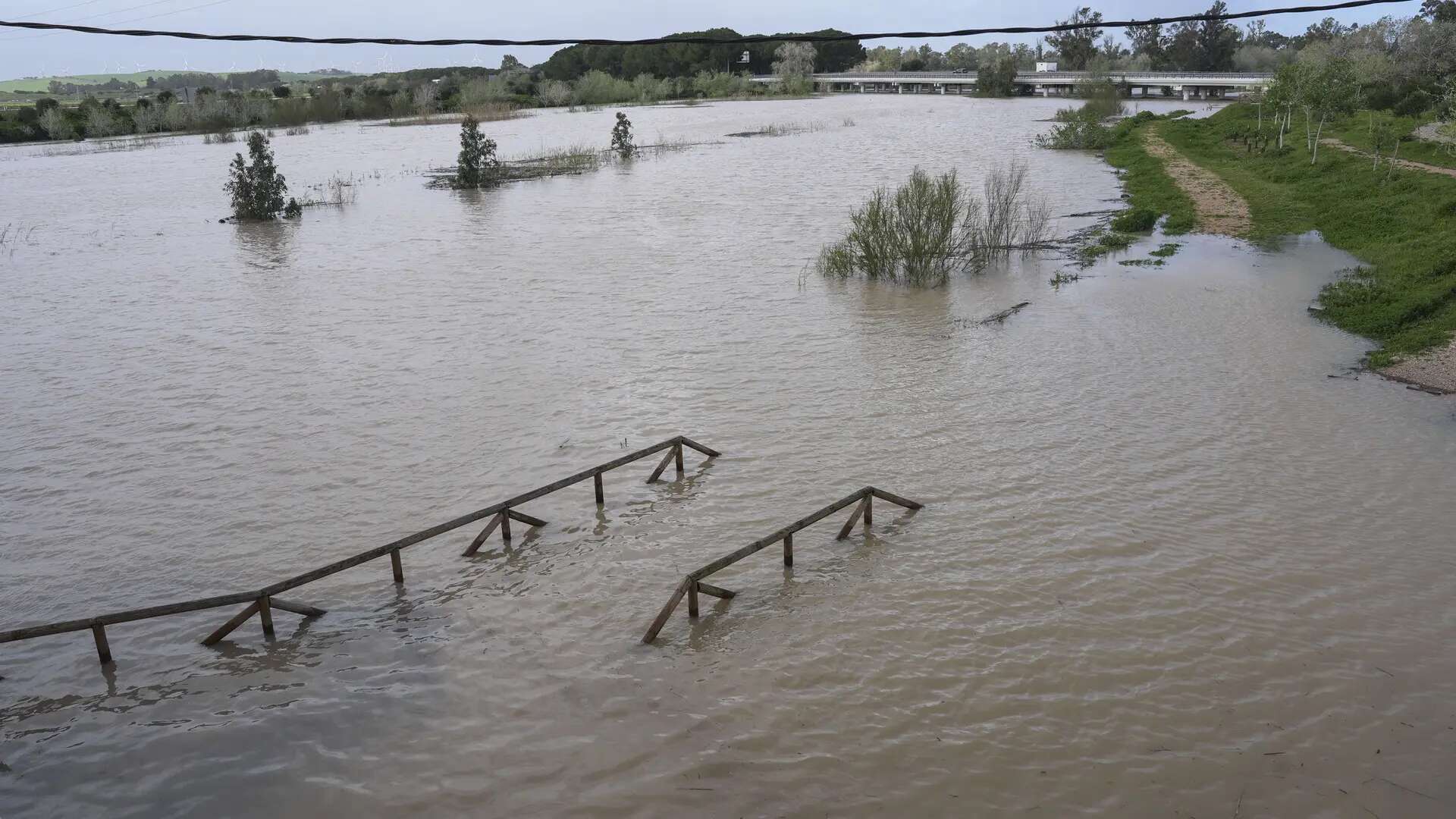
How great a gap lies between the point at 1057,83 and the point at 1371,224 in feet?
251

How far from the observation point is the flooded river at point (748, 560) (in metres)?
6.34

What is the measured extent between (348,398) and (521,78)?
102583mm

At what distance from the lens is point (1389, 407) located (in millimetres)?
12461

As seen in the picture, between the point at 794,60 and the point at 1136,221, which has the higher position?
the point at 794,60

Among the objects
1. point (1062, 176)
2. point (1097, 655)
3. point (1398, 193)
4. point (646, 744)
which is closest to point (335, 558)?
point (646, 744)

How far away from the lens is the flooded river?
6.34 metres

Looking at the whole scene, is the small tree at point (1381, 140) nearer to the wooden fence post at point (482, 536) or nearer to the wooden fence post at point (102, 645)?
the wooden fence post at point (482, 536)

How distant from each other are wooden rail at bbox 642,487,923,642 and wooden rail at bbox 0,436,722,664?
6.08 ft

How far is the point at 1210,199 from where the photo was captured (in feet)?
93.6

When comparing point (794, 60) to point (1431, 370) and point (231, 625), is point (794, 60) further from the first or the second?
point (231, 625)

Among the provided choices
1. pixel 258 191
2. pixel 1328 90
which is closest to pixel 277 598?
pixel 258 191

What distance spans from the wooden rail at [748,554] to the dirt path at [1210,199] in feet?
61.4

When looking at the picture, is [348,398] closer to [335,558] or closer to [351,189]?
[335,558]

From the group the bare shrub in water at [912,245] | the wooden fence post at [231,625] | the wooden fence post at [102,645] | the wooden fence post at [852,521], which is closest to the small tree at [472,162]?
the bare shrub in water at [912,245]
